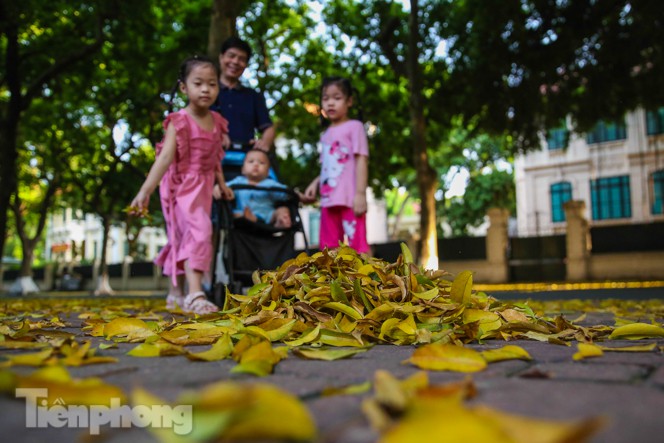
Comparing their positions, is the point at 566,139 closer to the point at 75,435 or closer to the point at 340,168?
the point at 340,168

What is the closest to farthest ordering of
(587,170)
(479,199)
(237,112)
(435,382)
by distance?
(435,382) → (237,112) → (587,170) → (479,199)

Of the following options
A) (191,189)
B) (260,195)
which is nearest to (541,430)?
(191,189)

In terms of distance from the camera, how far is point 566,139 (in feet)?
52.5

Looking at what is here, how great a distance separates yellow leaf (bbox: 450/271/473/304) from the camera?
299 cm

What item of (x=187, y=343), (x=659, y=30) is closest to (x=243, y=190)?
(x=187, y=343)

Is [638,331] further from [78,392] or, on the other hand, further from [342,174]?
[342,174]

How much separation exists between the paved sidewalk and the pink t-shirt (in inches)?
121

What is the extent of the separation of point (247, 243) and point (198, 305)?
1.16 metres

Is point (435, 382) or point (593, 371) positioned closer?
point (435, 382)

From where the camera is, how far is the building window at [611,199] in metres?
31.5

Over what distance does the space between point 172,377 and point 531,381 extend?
1.00 m

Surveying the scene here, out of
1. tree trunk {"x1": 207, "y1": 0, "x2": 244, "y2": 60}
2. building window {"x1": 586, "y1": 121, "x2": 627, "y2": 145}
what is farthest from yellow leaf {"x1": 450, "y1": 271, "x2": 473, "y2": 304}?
building window {"x1": 586, "y1": 121, "x2": 627, "y2": 145}

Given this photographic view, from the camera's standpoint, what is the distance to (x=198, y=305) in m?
4.40

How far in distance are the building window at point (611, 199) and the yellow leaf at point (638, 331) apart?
103ft
